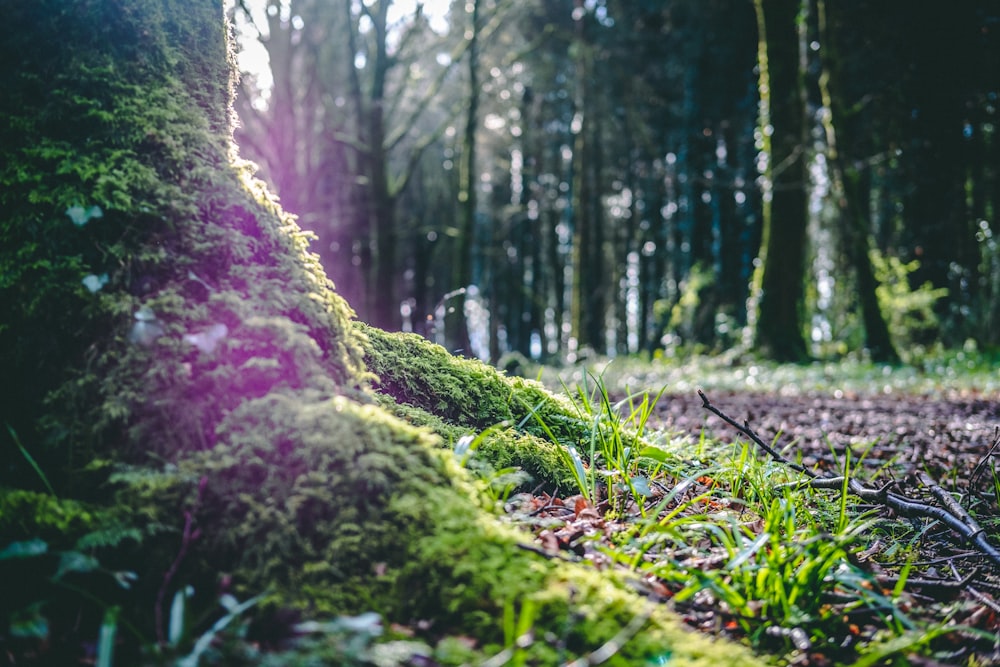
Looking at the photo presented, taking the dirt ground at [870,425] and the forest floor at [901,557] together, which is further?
the dirt ground at [870,425]

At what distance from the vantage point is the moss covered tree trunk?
125 cm

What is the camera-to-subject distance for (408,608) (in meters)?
1.26

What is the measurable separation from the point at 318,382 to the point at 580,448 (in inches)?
52.3

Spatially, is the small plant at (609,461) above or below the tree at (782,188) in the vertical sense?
below

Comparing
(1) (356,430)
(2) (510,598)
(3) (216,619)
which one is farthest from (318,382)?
(2) (510,598)

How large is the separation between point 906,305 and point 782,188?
574 cm

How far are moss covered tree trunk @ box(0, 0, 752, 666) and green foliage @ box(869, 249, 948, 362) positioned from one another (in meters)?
15.1

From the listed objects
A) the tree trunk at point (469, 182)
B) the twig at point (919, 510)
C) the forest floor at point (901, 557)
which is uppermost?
the tree trunk at point (469, 182)

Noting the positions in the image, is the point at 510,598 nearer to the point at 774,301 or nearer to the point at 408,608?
the point at 408,608

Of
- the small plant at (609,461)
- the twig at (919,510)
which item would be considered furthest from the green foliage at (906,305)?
the small plant at (609,461)

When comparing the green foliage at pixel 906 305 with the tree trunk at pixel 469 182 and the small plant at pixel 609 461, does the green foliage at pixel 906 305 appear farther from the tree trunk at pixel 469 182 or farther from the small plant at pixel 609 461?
the small plant at pixel 609 461

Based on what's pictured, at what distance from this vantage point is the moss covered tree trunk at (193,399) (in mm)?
1253

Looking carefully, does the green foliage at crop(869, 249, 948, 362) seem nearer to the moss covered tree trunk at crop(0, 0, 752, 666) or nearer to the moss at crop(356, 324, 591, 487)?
the moss at crop(356, 324, 591, 487)

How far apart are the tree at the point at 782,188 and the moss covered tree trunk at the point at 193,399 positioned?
10.6 meters
